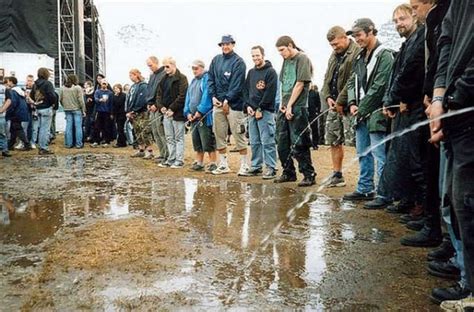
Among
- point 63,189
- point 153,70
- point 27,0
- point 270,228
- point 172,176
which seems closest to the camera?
point 270,228

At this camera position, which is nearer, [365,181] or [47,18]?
[365,181]

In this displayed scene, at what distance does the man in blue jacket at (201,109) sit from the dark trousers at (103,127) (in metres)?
5.83

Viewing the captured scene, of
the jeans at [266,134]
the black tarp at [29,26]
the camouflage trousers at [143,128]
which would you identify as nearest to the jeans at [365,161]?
the jeans at [266,134]

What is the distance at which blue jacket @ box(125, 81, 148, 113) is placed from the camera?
9.61 meters

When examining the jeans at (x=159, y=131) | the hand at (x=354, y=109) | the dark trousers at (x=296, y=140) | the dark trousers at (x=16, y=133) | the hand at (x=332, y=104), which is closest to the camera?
the hand at (x=354, y=109)

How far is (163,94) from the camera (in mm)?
8391

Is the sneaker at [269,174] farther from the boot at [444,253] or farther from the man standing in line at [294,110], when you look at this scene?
the boot at [444,253]

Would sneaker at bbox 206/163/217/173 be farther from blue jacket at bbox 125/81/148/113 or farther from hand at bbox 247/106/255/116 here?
blue jacket at bbox 125/81/148/113

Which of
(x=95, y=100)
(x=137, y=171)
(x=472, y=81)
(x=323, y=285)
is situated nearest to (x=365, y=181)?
(x=323, y=285)

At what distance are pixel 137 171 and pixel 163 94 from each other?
1.38 metres

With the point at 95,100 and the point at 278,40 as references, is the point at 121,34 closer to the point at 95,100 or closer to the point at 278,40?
the point at 95,100

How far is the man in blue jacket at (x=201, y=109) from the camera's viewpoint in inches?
302

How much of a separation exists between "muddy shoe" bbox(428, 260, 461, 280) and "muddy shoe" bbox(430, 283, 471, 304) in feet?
1.19

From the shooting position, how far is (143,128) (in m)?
9.62
